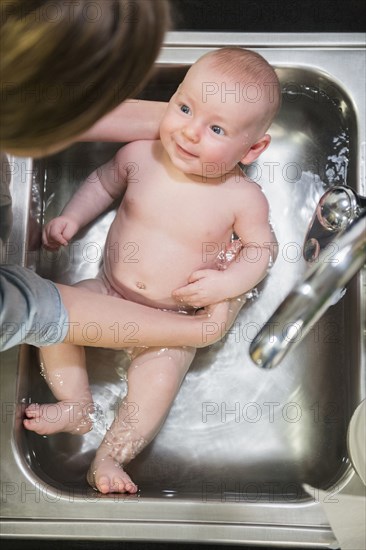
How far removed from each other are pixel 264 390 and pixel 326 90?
454 mm

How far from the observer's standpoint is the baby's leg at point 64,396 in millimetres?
912

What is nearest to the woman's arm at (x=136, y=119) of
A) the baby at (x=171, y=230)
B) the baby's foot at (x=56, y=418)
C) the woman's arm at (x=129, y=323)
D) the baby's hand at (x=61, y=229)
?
the baby at (x=171, y=230)

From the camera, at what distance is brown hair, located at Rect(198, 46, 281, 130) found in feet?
2.82

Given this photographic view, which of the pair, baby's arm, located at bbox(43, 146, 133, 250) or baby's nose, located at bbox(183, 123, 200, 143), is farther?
baby's arm, located at bbox(43, 146, 133, 250)

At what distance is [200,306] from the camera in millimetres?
968

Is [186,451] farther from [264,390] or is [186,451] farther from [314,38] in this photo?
[314,38]

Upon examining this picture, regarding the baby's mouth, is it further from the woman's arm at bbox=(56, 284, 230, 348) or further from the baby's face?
the woman's arm at bbox=(56, 284, 230, 348)

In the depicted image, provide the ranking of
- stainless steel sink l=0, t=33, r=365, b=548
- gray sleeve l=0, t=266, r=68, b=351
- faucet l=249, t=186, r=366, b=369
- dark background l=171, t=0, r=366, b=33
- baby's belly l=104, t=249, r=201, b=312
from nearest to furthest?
faucet l=249, t=186, r=366, b=369 → gray sleeve l=0, t=266, r=68, b=351 → stainless steel sink l=0, t=33, r=365, b=548 → baby's belly l=104, t=249, r=201, b=312 → dark background l=171, t=0, r=366, b=33

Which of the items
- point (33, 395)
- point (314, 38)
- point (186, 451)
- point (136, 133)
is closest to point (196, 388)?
point (186, 451)

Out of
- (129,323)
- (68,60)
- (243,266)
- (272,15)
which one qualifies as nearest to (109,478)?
(129,323)

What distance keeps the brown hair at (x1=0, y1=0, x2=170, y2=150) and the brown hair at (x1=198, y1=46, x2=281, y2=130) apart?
233 millimetres

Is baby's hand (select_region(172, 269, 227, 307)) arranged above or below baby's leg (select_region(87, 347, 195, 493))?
above

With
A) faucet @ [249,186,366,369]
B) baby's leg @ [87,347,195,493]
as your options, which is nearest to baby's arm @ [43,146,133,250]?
baby's leg @ [87,347,195,493]

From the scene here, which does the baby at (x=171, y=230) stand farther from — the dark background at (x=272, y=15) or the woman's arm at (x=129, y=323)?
the dark background at (x=272, y=15)
